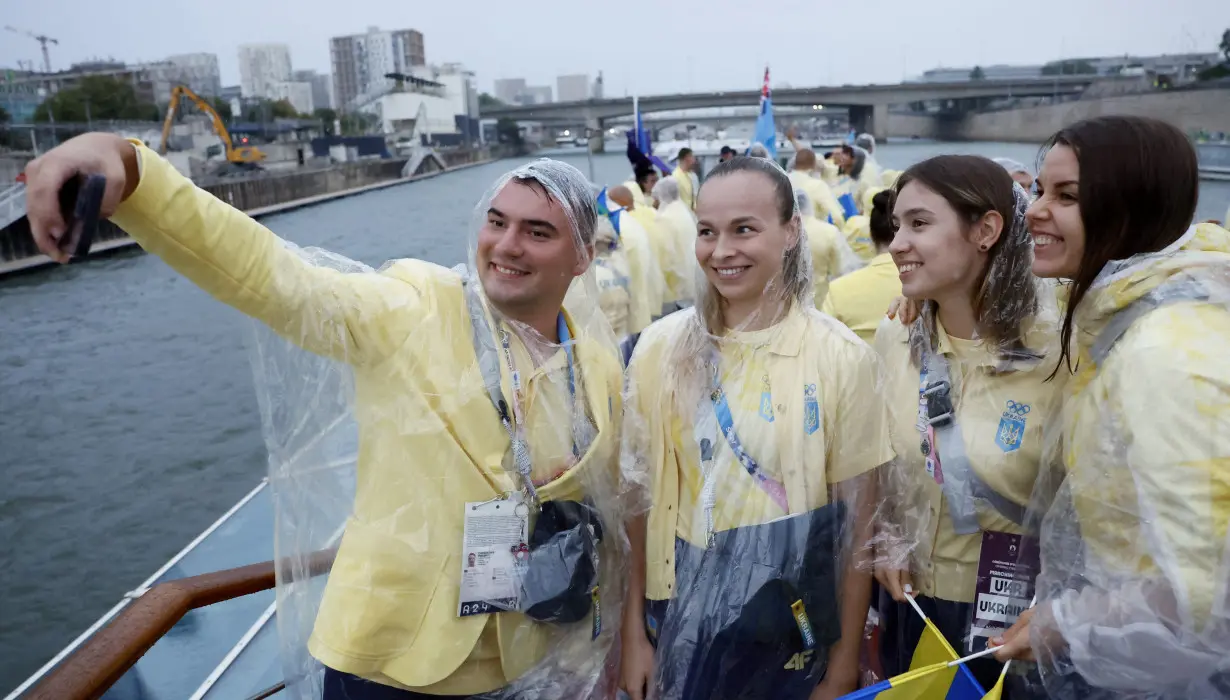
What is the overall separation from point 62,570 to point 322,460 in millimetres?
8962

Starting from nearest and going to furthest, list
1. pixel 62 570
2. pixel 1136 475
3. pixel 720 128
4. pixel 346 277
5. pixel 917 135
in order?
pixel 1136 475
pixel 346 277
pixel 62 570
pixel 917 135
pixel 720 128

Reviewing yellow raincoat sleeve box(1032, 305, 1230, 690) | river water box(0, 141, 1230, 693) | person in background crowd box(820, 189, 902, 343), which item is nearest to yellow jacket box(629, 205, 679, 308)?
person in background crowd box(820, 189, 902, 343)

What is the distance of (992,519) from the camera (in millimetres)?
1714

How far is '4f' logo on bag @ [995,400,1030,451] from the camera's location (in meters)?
1.68

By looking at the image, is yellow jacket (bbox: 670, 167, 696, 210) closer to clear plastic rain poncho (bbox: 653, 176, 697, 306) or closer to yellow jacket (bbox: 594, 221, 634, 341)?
clear plastic rain poncho (bbox: 653, 176, 697, 306)

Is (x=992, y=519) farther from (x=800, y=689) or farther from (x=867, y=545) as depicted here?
(x=800, y=689)

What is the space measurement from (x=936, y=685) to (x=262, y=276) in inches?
52.7

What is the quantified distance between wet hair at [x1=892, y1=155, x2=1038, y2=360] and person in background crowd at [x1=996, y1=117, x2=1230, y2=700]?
20 cm

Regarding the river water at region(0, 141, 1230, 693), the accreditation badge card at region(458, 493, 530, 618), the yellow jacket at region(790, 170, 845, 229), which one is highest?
the yellow jacket at region(790, 170, 845, 229)

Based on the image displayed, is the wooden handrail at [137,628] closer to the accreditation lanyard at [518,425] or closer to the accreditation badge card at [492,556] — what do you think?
the accreditation badge card at [492,556]

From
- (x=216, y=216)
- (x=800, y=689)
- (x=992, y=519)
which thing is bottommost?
(x=800, y=689)

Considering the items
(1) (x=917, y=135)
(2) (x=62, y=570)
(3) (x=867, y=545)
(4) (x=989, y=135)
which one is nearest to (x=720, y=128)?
(1) (x=917, y=135)

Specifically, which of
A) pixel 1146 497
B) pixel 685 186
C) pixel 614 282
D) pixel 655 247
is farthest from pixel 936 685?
pixel 685 186

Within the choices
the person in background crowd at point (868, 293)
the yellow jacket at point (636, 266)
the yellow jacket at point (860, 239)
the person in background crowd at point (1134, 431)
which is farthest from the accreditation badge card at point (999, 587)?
the yellow jacket at point (860, 239)
